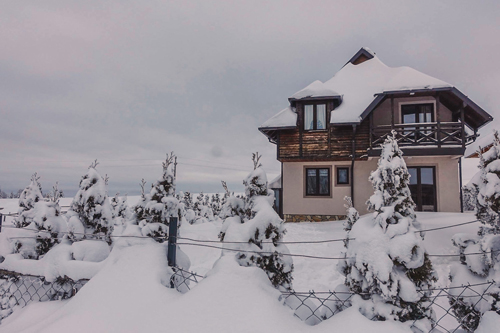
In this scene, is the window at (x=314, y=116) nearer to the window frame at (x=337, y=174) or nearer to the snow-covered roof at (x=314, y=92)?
the snow-covered roof at (x=314, y=92)

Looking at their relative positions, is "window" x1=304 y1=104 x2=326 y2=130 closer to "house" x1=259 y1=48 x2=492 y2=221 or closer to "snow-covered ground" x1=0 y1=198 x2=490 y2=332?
"house" x1=259 y1=48 x2=492 y2=221

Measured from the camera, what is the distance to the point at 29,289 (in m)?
4.43

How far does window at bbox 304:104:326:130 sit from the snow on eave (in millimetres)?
764

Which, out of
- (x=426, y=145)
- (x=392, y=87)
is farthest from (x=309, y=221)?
(x=392, y=87)

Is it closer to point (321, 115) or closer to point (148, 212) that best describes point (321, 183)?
point (321, 115)

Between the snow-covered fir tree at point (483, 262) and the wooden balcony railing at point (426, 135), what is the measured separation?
1048 centimetres

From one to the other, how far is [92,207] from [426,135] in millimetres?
15202

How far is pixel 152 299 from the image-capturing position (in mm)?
2879

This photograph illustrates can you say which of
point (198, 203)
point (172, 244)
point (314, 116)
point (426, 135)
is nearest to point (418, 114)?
point (426, 135)

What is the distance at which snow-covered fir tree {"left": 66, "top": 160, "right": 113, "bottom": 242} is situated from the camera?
512 cm

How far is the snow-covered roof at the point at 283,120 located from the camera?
16.4m

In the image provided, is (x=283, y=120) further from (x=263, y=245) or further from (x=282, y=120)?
(x=263, y=245)

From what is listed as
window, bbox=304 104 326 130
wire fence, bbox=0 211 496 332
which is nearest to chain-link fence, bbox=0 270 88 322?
wire fence, bbox=0 211 496 332

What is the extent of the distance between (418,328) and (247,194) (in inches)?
104
